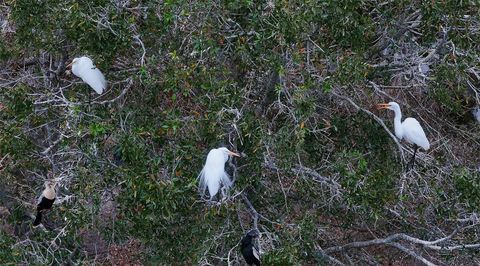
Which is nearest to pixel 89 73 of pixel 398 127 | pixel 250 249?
pixel 250 249

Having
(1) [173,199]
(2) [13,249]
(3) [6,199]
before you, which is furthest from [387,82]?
(3) [6,199]

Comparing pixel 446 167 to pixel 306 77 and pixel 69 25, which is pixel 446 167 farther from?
pixel 69 25

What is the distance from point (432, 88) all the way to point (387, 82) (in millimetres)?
495

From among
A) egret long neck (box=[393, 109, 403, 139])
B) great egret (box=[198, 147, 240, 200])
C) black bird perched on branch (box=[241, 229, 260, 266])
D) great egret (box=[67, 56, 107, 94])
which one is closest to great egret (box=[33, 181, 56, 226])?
great egret (box=[67, 56, 107, 94])

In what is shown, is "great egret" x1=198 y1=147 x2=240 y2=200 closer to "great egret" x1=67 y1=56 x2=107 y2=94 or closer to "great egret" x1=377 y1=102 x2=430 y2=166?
"great egret" x1=67 y1=56 x2=107 y2=94

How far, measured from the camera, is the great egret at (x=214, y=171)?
4352mm

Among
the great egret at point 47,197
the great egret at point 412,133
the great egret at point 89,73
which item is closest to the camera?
the great egret at point 47,197

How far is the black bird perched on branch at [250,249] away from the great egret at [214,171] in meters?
0.33

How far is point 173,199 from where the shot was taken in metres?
4.24

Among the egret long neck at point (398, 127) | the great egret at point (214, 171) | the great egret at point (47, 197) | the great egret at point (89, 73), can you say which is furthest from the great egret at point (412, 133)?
the great egret at point (47, 197)

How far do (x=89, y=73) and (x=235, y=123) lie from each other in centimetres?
104

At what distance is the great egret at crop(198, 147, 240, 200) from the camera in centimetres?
435

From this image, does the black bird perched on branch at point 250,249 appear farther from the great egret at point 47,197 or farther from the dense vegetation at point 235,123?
the great egret at point 47,197

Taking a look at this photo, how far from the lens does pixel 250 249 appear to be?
14.4 ft
